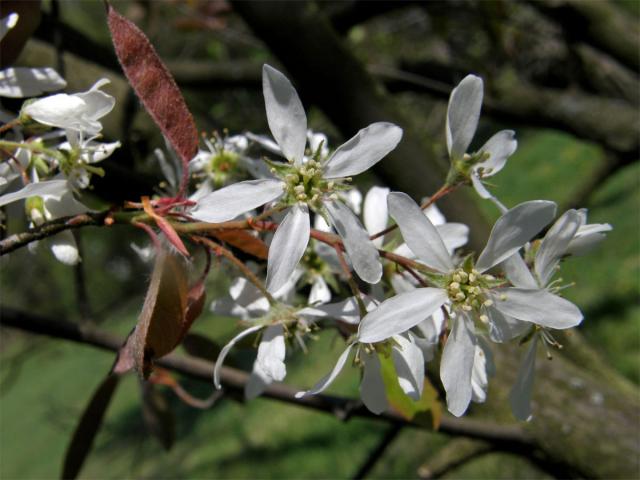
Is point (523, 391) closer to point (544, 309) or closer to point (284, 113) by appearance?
point (544, 309)

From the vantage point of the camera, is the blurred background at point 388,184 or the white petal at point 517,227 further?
the blurred background at point 388,184

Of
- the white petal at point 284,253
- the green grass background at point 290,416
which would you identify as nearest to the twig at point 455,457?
the green grass background at point 290,416

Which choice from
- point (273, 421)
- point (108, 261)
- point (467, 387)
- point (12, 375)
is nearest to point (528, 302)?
point (467, 387)

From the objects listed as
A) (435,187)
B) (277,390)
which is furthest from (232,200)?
(435,187)

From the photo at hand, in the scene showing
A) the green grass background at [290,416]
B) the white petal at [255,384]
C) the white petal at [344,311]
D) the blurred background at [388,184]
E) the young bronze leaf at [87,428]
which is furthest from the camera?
the green grass background at [290,416]

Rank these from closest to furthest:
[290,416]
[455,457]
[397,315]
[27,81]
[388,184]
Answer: [397,315] < [27,81] < [455,457] < [388,184] < [290,416]

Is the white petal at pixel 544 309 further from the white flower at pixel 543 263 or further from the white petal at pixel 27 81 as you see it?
the white petal at pixel 27 81
